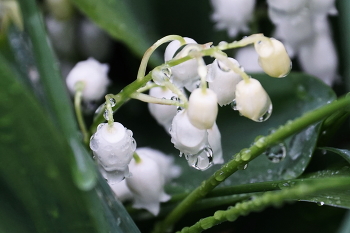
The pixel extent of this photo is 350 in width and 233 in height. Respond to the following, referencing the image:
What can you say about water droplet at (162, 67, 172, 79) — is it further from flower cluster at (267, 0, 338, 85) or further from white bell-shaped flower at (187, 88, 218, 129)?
flower cluster at (267, 0, 338, 85)

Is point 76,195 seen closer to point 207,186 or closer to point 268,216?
point 207,186

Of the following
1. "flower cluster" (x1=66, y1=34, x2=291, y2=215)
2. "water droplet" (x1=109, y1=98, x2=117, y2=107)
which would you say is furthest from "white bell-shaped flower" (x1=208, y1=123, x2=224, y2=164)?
"water droplet" (x1=109, y1=98, x2=117, y2=107)

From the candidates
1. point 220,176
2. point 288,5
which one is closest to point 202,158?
point 220,176

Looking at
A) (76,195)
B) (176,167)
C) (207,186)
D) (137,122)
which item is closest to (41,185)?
(76,195)

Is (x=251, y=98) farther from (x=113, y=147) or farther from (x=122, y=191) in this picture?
(x=122, y=191)

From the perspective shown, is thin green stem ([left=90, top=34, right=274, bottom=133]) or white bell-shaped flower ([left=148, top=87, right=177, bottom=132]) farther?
white bell-shaped flower ([left=148, top=87, right=177, bottom=132])

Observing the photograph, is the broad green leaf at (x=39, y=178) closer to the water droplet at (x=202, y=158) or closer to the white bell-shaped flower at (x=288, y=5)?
the water droplet at (x=202, y=158)

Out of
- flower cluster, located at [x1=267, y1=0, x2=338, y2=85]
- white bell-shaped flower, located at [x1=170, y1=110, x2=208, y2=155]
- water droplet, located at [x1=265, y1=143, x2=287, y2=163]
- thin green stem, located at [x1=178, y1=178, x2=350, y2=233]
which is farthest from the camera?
flower cluster, located at [x1=267, y1=0, x2=338, y2=85]
